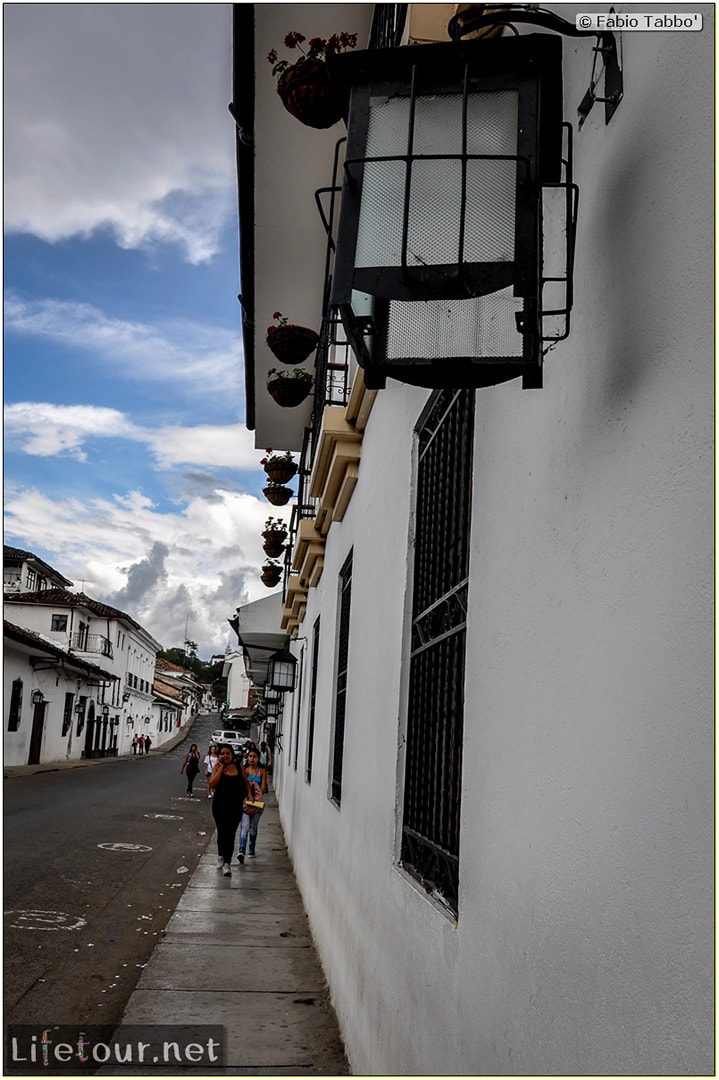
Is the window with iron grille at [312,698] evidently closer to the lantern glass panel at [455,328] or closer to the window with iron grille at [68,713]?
the lantern glass panel at [455,328]

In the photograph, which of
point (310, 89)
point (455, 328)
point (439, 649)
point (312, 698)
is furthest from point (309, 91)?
point (312, 698)

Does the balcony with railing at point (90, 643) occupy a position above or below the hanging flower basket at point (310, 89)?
below

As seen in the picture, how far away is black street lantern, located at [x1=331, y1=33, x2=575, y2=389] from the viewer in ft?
6.19

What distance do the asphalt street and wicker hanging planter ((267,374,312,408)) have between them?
16.3 feet

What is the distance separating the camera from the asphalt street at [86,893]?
22.8ft

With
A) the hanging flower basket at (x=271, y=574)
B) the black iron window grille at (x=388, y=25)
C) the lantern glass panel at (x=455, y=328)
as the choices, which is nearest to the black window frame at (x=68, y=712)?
the hanging flower basket at (x=271, y=574)

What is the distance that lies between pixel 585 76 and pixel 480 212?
449 millimetres

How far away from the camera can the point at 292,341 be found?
295 inches

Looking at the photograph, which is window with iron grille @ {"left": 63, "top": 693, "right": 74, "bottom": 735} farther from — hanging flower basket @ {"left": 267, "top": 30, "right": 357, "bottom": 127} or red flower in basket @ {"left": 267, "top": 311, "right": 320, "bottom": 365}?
hanging flower basket @ {"left": 267, "top": 30, "right": 357, "bottom": 127}

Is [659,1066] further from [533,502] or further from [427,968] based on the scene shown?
[427,968]

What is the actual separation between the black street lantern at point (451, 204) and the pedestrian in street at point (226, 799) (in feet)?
34.4

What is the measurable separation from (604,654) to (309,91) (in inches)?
146

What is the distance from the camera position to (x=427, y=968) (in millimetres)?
3205

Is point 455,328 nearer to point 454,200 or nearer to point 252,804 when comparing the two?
point 454,200
